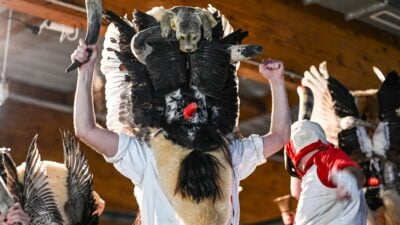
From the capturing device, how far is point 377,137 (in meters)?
3.07

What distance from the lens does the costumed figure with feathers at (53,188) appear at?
2393 millimetres

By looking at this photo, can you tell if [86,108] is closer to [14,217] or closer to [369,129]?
[14,217]

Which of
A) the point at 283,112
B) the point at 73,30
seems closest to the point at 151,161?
the point at 283,112

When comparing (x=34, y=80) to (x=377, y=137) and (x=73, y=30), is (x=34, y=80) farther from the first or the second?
(x=377, y=137)

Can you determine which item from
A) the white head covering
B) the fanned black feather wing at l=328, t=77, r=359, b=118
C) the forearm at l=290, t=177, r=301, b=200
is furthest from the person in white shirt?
the fanned black feather wing at l=328, t=77, r=359, b=118

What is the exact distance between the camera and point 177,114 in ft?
7.14

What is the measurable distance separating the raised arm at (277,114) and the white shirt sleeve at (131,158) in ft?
1.10

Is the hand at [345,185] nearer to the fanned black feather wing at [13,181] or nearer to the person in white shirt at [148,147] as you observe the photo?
the person in white shirt at [148,147]

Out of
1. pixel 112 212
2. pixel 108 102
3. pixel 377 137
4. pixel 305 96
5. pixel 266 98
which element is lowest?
pixel 112 212

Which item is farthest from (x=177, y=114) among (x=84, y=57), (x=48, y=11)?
(x=48, y=11)

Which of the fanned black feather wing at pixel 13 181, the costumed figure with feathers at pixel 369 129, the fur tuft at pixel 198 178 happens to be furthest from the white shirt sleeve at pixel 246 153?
the costumed figure with feathers at pixel 369 129

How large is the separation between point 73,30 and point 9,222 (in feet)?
3.70

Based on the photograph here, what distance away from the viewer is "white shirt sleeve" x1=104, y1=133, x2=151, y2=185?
6.84 feet

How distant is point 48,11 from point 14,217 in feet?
3.01
